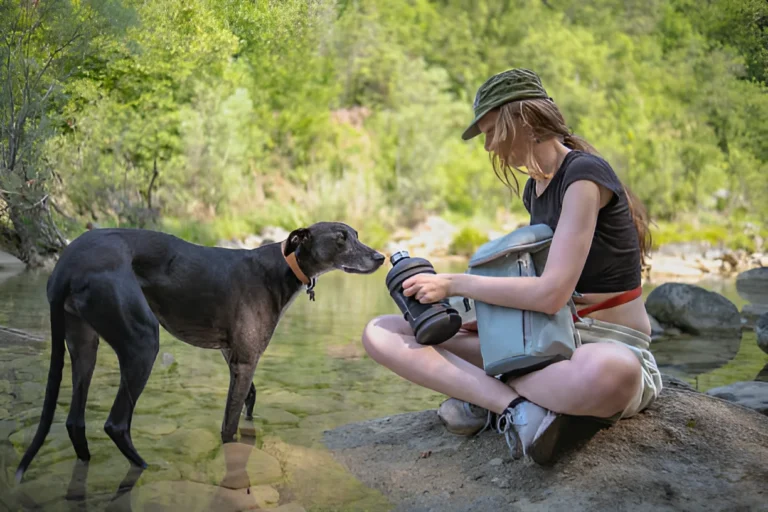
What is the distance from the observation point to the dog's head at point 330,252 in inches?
114

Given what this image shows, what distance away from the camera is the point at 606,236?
7.70 ft

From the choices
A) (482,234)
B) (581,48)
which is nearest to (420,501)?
(482,234)

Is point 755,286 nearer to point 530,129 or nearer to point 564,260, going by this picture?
point 530,129

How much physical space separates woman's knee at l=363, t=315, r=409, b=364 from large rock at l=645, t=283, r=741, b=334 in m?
4.71

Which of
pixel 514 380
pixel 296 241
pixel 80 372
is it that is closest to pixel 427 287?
pixel 514 380

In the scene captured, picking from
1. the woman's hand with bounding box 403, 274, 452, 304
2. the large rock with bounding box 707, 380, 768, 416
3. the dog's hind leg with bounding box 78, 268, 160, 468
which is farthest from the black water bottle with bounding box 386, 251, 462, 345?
the large rock with bounding box 707, 380, 768, 416

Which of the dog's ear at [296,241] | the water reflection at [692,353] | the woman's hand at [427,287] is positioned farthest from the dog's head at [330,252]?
the water reflection at [692,353]

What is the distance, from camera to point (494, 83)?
7.89 feet

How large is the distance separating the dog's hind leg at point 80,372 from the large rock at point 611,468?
973 mm

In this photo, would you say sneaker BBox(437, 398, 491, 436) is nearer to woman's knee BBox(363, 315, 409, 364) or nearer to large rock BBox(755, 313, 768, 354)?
woman's knee BBox(363, 315, 409, 364)

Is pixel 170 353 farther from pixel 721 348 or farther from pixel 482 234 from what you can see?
pixel 482 234

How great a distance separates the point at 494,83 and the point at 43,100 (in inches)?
80.0

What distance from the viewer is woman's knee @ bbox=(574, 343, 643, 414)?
2.13m

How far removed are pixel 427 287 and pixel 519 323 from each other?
1.05 feet
